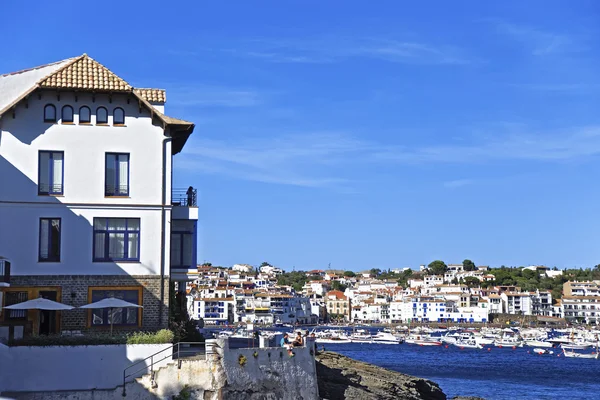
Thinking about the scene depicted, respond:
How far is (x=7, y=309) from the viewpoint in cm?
3356

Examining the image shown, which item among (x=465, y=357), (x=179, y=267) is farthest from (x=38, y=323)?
(x=465, y=357)

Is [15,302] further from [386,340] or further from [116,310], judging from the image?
[386,340]

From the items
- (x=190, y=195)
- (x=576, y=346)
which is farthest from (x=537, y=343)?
(x=190, y=195)

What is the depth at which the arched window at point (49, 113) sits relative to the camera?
116ft

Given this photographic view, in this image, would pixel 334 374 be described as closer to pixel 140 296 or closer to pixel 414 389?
pixel 414 389

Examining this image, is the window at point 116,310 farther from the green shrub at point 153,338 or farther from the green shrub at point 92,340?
the green shrub at point 153,338

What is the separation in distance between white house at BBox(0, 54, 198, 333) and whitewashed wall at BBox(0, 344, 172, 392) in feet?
10.8

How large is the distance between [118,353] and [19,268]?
6225 millimetres

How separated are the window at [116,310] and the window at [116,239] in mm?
1308

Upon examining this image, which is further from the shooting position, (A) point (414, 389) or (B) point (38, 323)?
(A) point (414, 389)

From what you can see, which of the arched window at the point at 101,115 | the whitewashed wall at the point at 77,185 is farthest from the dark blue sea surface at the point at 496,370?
the arched window at the point at 101,115

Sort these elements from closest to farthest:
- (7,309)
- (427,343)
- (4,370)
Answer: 1. (4,370)
2. (7,309)
3. (427,343)

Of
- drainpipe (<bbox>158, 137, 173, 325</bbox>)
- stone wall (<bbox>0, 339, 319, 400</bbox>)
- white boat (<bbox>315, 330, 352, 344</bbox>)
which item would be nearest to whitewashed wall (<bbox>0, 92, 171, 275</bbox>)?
drainpipe (<bbox>158, 137, 173, 325</bbox>)

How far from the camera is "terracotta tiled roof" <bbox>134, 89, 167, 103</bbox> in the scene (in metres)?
38.1
